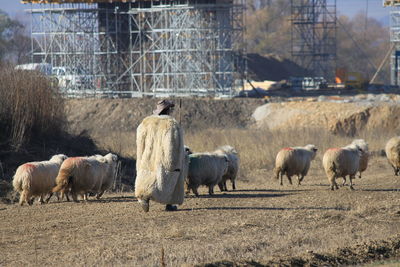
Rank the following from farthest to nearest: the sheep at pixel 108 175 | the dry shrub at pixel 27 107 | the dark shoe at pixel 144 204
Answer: the dry shrub at pixel 27 107 → the sheep at pixel 108 175 → the dark shoe at pixel 144 204

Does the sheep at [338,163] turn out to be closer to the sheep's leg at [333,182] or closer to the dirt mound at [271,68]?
the sheep's leg at [333,182]

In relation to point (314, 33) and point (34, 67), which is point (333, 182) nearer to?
point (34, 67)

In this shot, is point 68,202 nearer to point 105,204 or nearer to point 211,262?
point 105,204

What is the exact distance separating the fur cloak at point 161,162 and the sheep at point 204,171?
10.3 ft

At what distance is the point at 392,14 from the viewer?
6856 centimetres

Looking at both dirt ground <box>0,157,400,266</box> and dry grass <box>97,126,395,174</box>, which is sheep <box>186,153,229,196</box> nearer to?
dirt ground <box>0,157,400,266</box>

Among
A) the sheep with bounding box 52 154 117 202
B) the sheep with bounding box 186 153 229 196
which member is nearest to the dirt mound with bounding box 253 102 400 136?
the sheep with bounding box 186 153 229 196

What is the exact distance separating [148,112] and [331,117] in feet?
38.0

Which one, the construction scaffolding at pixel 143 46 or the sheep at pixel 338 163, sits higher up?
the construction scaffolding at pixel 143 46

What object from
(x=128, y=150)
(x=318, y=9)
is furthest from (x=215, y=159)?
(x=318, y=9)

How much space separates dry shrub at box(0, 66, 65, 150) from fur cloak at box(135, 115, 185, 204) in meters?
10.2

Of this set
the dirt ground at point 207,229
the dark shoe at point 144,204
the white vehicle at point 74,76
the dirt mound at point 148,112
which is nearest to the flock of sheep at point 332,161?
the dirt ground at point 207,229

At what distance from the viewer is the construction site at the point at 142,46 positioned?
52469mm

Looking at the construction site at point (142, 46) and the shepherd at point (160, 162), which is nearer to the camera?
the shepherd at point (160, 162)
